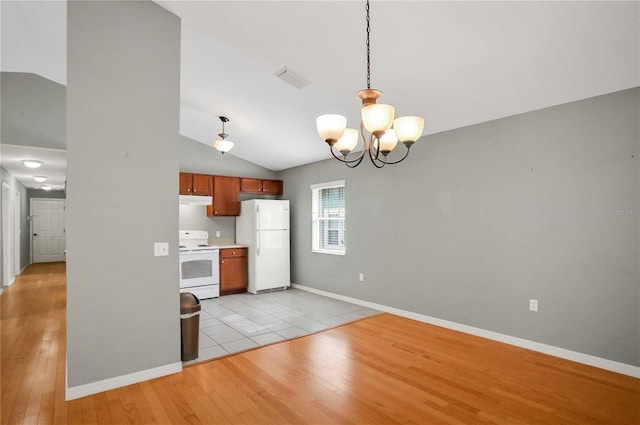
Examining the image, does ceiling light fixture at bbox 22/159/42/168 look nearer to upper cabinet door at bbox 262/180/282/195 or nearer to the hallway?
the hallway

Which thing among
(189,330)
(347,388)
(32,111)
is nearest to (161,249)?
(189,330)

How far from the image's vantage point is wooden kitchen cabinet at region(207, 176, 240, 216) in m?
6.11

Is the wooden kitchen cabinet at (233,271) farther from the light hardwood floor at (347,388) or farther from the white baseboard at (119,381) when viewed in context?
the white baseboard at (119,381)

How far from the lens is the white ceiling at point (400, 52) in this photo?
92.4 inches

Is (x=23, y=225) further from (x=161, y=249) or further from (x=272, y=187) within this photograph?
(x=161, y=249)

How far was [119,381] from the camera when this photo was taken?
2.62 meters

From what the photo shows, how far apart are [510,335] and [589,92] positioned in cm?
243

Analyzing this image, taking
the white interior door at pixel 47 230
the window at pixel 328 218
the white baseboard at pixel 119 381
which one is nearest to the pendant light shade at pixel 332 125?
the white baseboard at pixel 119 381

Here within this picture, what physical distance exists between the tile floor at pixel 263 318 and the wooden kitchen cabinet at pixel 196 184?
6.20ft

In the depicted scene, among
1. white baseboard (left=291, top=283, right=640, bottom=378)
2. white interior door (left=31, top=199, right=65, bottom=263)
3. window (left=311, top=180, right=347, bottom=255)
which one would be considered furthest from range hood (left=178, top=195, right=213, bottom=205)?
white interior door (left=31, top=199, right=65, bottom=263)

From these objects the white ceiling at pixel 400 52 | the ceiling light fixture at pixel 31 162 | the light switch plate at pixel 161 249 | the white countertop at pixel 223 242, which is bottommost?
the white countertop at pixel 223 242

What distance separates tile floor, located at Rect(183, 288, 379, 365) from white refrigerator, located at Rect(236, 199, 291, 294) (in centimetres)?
30

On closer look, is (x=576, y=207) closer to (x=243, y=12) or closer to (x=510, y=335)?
(x=510, y=335)

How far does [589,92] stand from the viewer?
114 inches
